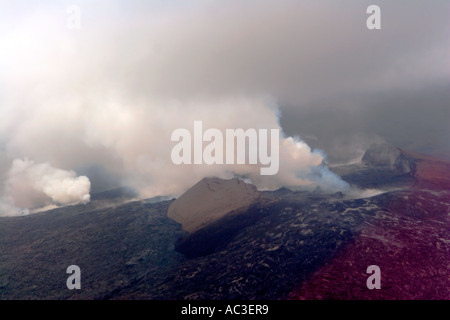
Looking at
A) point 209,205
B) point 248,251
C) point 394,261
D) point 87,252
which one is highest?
point 209,205

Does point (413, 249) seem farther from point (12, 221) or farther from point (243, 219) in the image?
point (12, 221)

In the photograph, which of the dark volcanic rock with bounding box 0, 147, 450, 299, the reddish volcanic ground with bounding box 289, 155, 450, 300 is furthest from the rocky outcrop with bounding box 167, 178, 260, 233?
the reddish volcanic ground with bounding box 289, 155, 450, 300

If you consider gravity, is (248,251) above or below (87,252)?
above

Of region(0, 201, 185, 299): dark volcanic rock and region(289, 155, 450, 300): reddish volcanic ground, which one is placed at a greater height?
region(289, 155, 450, 300): reddish volcanic ground

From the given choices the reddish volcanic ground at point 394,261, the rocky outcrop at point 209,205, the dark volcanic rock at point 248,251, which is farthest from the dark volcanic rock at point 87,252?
the reddish volcanic ground at point 394,261

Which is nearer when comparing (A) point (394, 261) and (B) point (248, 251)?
(A) point (394, 261)

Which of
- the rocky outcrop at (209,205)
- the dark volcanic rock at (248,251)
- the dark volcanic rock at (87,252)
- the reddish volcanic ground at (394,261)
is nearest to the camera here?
the reddish volcanic ground at (394,261)

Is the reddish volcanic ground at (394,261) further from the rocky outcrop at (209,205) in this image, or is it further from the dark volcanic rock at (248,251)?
the rocky outcrop at (209,205)

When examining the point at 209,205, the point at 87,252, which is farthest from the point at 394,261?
the point at 87,252

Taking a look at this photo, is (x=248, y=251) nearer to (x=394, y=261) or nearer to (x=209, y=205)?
(x=394, y=261)

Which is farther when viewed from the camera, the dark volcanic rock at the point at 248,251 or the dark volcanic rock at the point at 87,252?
the dark volcanic rock at the point at 87,252

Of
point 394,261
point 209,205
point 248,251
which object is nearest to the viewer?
point 394,261

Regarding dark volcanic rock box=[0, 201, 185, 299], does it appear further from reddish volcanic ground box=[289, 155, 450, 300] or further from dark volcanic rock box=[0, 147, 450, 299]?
reddish volcanic ground box=[289, 155, 450, 300]
